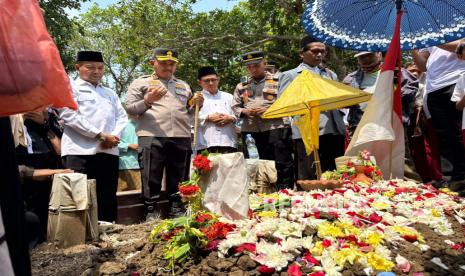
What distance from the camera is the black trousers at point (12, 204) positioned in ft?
4.57

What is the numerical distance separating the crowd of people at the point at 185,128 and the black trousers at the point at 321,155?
0.01 meters

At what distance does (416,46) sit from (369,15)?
0.65 meters

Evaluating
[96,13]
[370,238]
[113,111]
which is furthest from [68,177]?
[96,13]

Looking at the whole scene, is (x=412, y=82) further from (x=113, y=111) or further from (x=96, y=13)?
(x=96, y=13)

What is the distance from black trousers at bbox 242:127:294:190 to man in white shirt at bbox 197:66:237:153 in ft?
0.78

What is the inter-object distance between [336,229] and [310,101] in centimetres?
222

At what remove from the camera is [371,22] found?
17.9ft

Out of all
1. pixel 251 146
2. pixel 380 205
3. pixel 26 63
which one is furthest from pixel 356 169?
pixel 26 63

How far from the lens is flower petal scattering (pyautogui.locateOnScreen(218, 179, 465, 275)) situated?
102 inches

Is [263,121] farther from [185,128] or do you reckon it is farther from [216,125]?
[185,128]

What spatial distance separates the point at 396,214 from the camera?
12.1 ft

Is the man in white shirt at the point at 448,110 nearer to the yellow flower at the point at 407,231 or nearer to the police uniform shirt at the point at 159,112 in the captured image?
the yellow flower at the point at 407,231

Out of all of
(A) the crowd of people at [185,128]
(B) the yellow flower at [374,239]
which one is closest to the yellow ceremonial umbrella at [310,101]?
(A) the crowd of people at [185,128]

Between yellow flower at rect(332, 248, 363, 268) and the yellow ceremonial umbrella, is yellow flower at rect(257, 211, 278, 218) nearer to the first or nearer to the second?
yellow flower at rect(332, 248, 363, 268)
